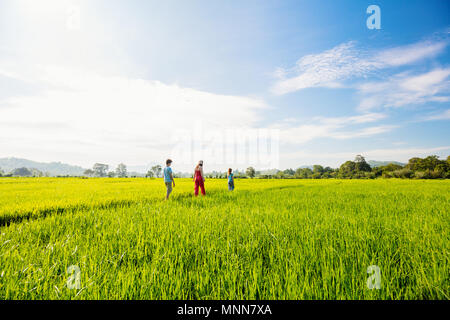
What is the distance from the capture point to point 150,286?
1.78 m

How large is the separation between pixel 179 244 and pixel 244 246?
93 centimetres

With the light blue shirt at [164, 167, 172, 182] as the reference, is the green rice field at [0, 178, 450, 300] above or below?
below

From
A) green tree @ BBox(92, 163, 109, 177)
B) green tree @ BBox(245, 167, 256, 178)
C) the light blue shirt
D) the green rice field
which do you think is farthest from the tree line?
green tree @ BBox(92, 163, 109, 177)

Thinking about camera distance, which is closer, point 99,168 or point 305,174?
point 305,174

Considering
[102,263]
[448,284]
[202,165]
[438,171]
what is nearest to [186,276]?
[102,263]

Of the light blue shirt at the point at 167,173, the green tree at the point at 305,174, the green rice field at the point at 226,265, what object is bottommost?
the green tree at the point at 305,174

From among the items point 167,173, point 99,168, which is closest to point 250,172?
point 167,173

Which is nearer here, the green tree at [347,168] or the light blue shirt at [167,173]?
the light blue shirt at [167,173]

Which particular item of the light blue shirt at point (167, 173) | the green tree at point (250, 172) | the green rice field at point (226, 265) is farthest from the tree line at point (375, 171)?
the green rice field at point (226, 265)

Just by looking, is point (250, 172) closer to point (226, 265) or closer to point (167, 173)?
point (167, 173)

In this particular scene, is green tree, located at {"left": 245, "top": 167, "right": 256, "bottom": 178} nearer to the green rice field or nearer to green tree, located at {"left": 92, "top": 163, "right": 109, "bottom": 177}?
the green rice field

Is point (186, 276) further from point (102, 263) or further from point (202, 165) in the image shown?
point (202, 165)

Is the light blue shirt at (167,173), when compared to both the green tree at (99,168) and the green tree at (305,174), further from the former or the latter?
the green tree at (99,168)

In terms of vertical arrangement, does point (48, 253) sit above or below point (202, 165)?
below
